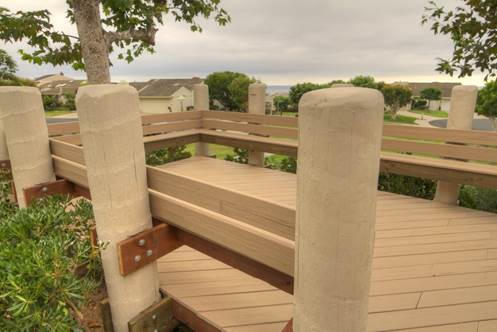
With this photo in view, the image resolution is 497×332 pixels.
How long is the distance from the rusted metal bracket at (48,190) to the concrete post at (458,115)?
4.37 metres

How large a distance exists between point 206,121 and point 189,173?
1.28 m

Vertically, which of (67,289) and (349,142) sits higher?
(349,142)

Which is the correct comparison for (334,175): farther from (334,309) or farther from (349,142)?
(334,309)

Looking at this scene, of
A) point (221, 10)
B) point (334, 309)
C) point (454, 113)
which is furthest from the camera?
point (221, 10)

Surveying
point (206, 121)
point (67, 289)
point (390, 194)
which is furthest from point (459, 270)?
point (206, 121)

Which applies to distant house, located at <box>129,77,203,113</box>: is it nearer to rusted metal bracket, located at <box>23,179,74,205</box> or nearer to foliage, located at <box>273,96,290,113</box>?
foliage, located at <box>273,96,290,113</box>

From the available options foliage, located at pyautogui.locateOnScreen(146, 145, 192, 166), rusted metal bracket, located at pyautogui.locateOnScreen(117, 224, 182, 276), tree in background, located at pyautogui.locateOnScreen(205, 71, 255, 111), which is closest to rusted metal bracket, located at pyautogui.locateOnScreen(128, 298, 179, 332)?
rusted metal bracket, located at pyautogui.locateOnScreen(117, 224, 182, 276)

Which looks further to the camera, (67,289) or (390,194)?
(390,194)

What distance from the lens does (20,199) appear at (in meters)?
2.57

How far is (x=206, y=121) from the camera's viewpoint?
6238mm

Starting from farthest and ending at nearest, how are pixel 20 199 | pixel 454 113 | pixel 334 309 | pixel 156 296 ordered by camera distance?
pixel 454 113
pixel 20 199
pixel 156 296
pixel 334 309

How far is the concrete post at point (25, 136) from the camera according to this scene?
2.33 m

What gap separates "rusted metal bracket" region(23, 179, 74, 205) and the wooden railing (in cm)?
110

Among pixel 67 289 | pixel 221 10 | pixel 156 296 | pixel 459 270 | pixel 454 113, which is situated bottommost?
pixel 459 270
